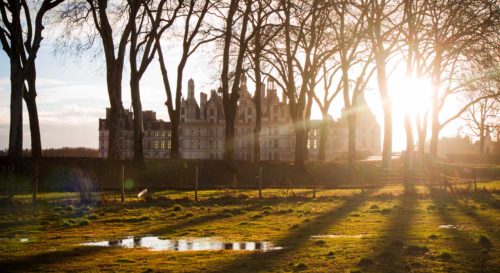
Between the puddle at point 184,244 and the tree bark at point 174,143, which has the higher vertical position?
the tree bark at point 174,143

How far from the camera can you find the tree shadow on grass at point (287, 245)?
34.2 ft

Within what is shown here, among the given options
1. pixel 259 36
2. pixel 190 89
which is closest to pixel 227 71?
pixel 259 36

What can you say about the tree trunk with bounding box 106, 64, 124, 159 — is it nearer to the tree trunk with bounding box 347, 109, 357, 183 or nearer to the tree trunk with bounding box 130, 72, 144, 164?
the tree trunk with bounding box 130, 72, 144, 164

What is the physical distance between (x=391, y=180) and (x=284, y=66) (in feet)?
44.0

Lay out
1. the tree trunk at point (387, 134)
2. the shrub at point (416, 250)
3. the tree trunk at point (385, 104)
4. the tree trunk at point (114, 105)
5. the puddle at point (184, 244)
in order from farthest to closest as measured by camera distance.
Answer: the tree trunk at point (387, 134) < the tree trunk at point (385, 104) < the tree trunk at point (114, 105) < the puddle at point (184, 244) < the shrub at point (416, 250)

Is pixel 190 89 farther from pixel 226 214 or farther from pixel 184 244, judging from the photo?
pixel 184 244

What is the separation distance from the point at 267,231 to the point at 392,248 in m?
3.79

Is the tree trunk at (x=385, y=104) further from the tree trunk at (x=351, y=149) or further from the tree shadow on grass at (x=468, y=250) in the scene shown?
the tree shadow on grass at (x=468, y=250)

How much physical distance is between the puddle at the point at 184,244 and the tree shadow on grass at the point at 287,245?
1.45 feet

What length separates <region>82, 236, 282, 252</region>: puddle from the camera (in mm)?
12543

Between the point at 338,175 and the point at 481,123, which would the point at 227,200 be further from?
the point at 481,123

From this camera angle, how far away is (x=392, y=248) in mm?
12148

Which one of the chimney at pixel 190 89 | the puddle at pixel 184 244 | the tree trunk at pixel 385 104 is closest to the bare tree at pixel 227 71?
the tree trunk at pixel 385 104

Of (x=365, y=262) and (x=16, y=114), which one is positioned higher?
(x=16, y=114)
